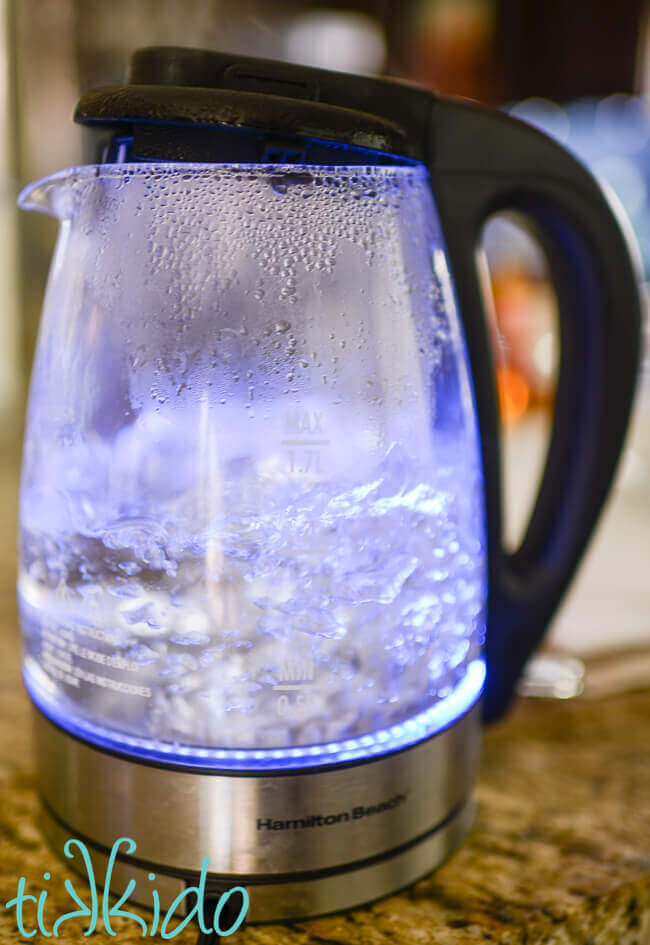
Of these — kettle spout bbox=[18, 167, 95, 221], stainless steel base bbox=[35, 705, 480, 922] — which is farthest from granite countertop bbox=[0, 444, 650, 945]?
kettle spout bbox=[18, 167, 95, 221]

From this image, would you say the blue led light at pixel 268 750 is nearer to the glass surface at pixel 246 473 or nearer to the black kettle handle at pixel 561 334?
the glass surface at pixel 246 473

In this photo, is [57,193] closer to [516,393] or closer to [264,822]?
[264,822]

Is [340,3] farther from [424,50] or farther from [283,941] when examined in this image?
[283,941]

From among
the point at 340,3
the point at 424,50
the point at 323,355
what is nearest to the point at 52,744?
the point at 323,355

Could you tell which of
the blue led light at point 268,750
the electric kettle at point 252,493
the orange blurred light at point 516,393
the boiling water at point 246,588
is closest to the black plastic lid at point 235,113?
the electric kettle at point 252,493

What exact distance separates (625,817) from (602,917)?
0.26ft

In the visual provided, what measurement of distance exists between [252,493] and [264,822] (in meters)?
0.14

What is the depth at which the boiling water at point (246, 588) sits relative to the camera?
0.34 m

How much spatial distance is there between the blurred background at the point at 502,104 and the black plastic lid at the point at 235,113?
147mm

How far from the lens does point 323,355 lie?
35 centimetres

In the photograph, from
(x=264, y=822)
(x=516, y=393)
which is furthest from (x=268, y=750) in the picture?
(x=516, y=393)

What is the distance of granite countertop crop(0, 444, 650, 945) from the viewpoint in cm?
38

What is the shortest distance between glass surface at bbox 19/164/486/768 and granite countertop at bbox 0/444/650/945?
9cm

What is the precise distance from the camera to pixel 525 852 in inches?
17.3
